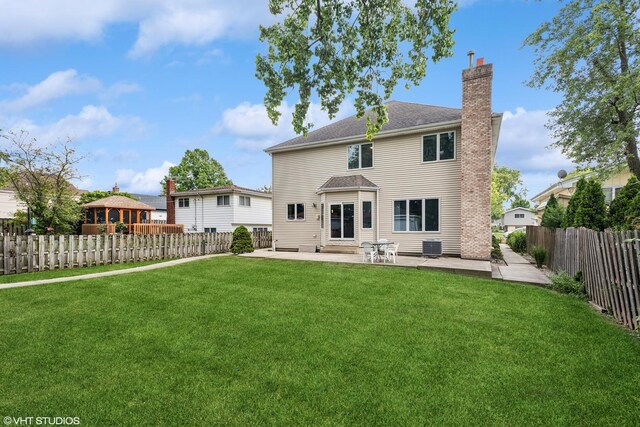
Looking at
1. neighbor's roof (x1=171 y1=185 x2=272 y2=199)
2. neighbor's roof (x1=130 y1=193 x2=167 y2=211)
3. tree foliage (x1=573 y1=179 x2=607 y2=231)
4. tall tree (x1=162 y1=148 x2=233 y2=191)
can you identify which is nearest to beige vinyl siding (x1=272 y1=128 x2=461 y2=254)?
tree foliage (x1=573 y1=179 x2=607 y2=231)

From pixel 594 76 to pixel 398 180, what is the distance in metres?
13.1

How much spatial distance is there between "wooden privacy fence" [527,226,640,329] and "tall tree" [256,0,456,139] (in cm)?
483

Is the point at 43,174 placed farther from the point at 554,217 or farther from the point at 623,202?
the point at 554,217

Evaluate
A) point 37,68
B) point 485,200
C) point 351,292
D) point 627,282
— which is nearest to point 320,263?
point 351,292

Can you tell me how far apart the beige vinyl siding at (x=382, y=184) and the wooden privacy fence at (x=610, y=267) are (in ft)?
20.1

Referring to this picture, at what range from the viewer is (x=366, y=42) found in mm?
6750

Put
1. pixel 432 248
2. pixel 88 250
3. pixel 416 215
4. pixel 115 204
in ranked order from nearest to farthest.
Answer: pixel 88 250 < pixel 432 248 < pixel 416 215 < pixel 115 204

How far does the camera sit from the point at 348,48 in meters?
6.93

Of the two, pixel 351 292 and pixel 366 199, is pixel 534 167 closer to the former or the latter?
pixel 366 199

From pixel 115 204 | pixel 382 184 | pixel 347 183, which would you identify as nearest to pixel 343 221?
pixel 347 183

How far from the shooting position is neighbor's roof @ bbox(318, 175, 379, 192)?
15933 millimetres

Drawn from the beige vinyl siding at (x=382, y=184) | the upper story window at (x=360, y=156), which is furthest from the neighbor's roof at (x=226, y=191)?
the upper story window at (x=360, y=156)

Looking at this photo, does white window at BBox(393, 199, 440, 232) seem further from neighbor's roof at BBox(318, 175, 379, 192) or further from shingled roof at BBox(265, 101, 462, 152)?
shingled roof at BBox(265, 101, 462, 152)

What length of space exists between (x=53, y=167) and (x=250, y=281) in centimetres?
1755
